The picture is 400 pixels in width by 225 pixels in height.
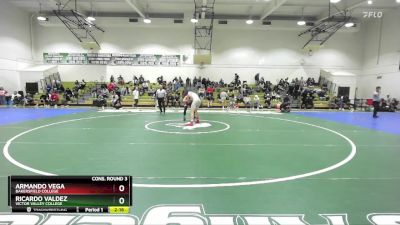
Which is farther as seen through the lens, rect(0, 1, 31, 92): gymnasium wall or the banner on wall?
the banner on wall

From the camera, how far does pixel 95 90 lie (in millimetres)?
26188

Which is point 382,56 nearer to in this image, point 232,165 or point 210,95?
point 210,95

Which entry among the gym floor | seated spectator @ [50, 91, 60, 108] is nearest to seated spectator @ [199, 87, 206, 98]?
seated spectator @ [50, 91, 60, 108]

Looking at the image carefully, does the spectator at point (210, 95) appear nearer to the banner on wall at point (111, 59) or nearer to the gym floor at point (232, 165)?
the banner on wall at point (111, 59)

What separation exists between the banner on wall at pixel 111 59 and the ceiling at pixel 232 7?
13.7 feet

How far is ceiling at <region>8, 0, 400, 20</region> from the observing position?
73.9ft

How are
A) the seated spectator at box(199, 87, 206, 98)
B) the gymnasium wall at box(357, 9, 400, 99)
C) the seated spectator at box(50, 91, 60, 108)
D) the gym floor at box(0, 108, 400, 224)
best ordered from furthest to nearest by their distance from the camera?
the seated spectator at box(199, 87, 206, 98) → the gymnasium wall at box(357, 9, 400, 99) → the seated spectator at box(50, 91, 60, 108) → the gym floor at box(0, 108, 400, 224)

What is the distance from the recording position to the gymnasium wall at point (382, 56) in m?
24.3

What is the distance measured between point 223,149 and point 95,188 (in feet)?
17.7

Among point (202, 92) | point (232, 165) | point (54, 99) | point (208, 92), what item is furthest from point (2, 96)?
point (232, 165)

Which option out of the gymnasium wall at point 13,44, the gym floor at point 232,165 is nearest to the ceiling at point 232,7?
the gymnasium wall at point 13,44

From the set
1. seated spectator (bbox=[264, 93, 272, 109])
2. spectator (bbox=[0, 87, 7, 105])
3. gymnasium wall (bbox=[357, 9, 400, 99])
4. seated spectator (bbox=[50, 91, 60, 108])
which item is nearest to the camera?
seated spectator (bbox=[50, 91, 60, 108])
